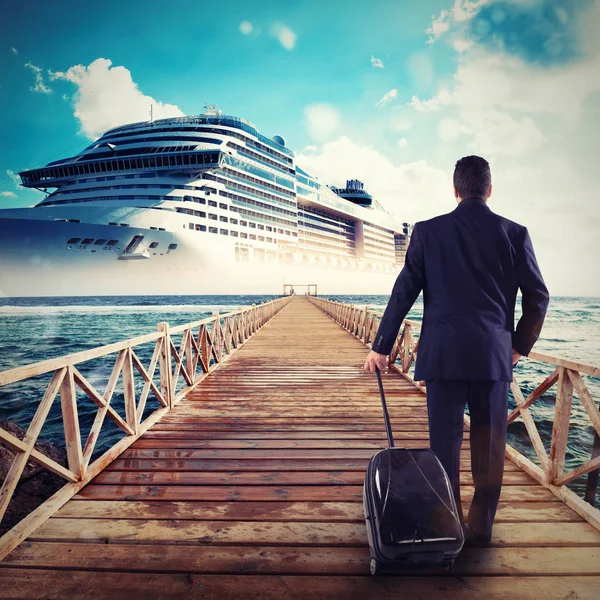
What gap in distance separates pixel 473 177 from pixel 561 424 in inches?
78.0

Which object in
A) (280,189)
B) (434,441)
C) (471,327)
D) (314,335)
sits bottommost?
(314,335)

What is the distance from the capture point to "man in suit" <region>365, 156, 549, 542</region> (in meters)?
1.77

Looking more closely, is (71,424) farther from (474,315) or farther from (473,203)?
(473,203)

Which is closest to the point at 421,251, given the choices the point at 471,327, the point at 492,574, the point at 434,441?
the point at 471,327

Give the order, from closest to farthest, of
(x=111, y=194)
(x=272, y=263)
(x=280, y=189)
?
(x=111, y=194) → (x=272, y=263) → (x=280, y=189)

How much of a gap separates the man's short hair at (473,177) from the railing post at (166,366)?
148 inches

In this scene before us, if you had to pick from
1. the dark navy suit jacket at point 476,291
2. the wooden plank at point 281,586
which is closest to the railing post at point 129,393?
the wooden plank at point 281,586

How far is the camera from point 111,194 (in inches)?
1606

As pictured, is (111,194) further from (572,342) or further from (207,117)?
(572,342)

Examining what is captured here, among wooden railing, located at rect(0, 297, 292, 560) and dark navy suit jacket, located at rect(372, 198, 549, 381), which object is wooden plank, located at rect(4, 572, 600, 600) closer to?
wooden railing, located at rect(0, 297, 292, 560)

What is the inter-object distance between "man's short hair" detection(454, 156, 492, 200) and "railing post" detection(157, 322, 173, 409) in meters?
3.76

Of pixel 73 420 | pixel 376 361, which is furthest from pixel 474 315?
pixel 73 420

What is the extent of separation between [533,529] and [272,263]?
51596 mm

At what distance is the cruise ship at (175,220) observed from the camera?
32.7 meters
